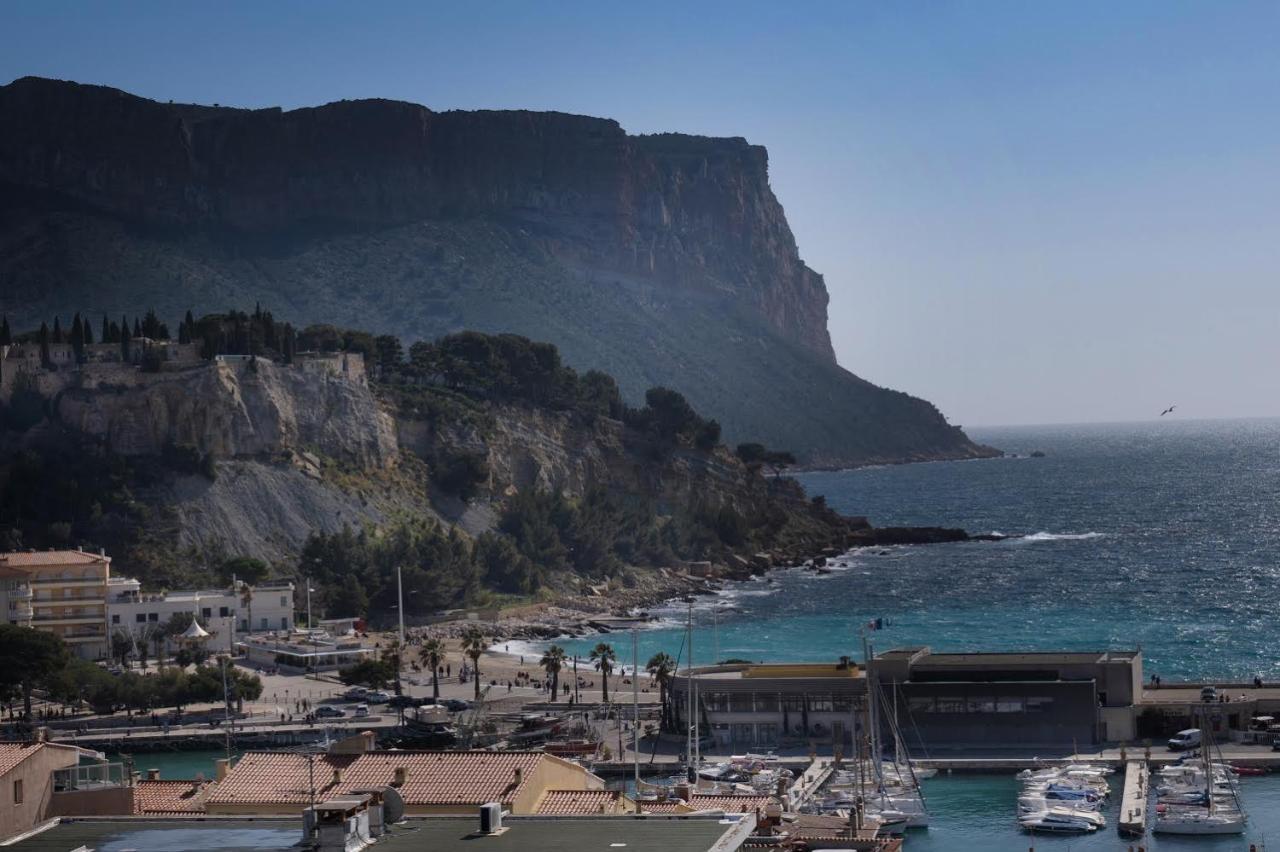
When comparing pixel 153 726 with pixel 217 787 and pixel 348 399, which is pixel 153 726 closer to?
pixel 217 787

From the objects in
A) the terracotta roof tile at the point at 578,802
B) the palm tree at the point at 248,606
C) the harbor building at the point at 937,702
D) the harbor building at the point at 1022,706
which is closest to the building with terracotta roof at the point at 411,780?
the terracotta roof tile at the point at 578,802

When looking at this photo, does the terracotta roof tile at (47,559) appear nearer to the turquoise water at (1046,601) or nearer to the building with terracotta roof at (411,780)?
the turquoise water at (1046,601)

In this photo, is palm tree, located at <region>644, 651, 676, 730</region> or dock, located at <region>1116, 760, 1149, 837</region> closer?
dock, located at <region>1116, 760, 1149, 837</region>

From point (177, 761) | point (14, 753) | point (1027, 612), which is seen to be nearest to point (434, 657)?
point (177, 761)

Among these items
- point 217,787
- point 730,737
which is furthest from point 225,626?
point 217,787

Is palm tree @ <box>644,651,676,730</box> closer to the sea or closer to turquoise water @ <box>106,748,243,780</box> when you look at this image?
the sea

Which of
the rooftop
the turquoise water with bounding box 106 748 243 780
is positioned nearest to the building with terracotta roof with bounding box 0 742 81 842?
the rooftop
